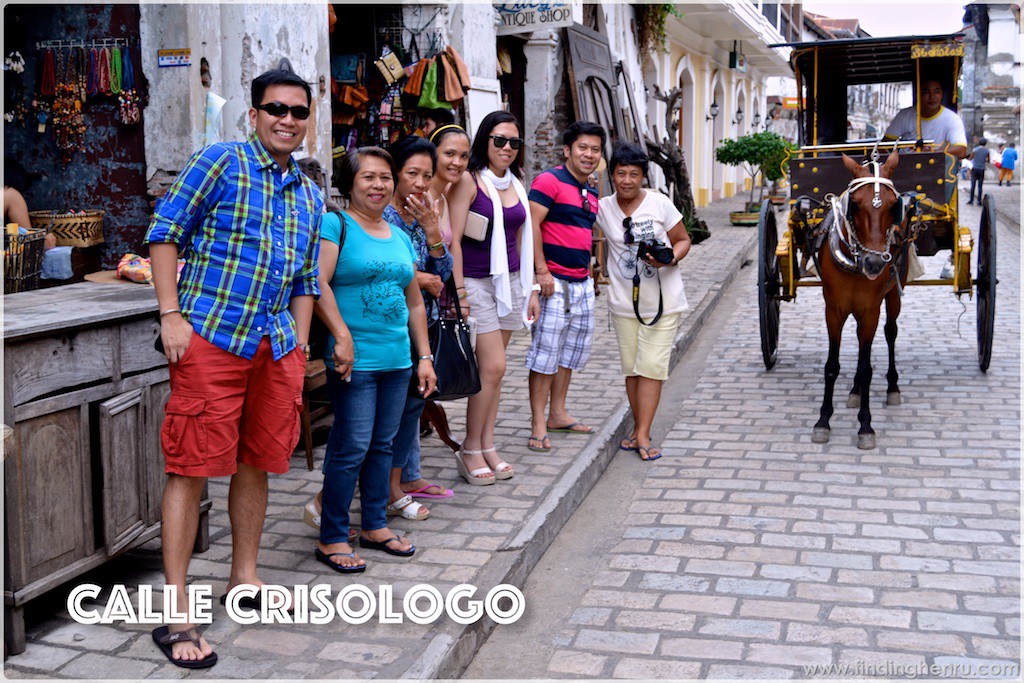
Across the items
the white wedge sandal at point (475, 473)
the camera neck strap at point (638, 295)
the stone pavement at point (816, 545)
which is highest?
the camera neck strap at point (638, 295)

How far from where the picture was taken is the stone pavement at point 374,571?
11.7ft

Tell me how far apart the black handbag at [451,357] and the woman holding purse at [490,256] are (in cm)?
24

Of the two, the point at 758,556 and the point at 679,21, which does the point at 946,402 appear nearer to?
the point at 758,556

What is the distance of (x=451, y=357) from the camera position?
4.88 metres

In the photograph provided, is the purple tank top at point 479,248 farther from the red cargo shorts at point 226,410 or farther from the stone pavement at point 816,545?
the red cargo shorts at point 226,410

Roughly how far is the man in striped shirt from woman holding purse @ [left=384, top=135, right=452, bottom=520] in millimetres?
1106

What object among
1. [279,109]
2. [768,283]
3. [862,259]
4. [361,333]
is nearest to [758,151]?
[768,283]

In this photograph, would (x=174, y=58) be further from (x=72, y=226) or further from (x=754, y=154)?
(x=754, y=154)

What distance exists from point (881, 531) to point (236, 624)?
3.09m

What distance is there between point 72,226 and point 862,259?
4875 millimetres

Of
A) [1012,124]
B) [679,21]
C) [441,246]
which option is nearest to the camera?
[441,246]

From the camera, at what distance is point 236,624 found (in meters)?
Result: 3.87

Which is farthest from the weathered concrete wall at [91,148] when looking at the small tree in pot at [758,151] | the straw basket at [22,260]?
the small tree in pot at [758,151]

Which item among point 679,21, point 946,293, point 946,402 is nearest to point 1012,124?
point 679,21
